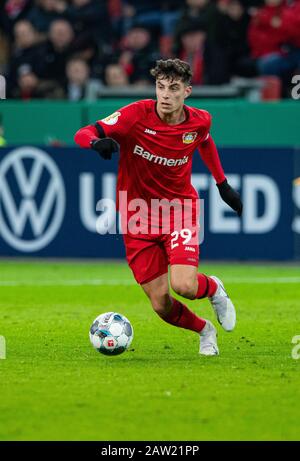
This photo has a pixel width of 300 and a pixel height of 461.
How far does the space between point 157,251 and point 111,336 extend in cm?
74

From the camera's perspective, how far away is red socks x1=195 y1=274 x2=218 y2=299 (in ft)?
29.9

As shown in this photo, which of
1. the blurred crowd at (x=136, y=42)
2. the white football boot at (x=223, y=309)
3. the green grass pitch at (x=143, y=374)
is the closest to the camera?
the green grass pitch at (x=143, y=374)

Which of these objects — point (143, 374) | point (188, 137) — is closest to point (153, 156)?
point (188, 137)

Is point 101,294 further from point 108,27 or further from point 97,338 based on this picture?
point 108,27

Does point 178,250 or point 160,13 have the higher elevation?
point 160,13

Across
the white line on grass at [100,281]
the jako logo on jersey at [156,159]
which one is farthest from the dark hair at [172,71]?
the white line on grass at [100,281]

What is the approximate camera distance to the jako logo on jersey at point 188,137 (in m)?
9.16

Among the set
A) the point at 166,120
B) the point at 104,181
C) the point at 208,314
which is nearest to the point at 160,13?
the point at 104,181

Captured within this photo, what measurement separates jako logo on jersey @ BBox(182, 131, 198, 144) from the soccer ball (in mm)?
1418

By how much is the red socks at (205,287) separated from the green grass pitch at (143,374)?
1.54 ft

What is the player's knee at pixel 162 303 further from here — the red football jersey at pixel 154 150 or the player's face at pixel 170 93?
the player's face at pixel 170 93

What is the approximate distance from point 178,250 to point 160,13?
1165 centimetres

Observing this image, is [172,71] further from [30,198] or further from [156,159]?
[30,198]

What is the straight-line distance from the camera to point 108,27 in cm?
1989
